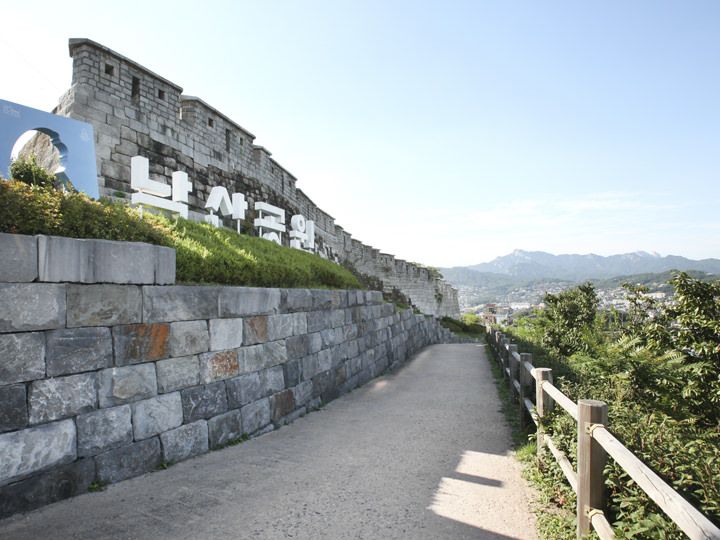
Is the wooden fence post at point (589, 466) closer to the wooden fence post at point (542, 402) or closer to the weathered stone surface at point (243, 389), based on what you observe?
the wooden fence post at point (542, 402)

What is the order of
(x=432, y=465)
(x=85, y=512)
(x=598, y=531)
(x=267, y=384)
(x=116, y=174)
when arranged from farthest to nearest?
1. (x=116, y=174)
2. (x=267, y=384)
3. (x=432, y=465)
4. (x=85, y=512)
5. (x=598, y=531)

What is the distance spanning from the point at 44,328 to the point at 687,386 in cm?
594

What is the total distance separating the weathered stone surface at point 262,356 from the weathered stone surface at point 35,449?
2.04 meters

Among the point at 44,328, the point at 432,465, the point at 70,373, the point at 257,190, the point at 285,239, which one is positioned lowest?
the point at 432,465

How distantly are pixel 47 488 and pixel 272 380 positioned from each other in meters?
2.79

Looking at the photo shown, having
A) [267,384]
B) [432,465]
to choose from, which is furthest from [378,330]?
[432,465]

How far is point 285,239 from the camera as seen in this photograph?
13.3m

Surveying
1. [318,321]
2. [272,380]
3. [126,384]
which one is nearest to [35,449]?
[126,384]

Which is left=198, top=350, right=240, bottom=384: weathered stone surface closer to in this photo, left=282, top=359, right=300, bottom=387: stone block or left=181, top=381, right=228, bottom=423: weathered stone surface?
left=181, top=381, right=228, bottom=423: weathered stone surface

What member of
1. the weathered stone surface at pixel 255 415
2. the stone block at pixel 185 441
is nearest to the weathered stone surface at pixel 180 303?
the stone block at pixel 185 441

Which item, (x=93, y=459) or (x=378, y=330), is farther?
(x=378, y=330)

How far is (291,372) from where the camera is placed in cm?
636

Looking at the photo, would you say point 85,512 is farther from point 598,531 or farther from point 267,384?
point 598,531

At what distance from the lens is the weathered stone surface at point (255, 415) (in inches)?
209
